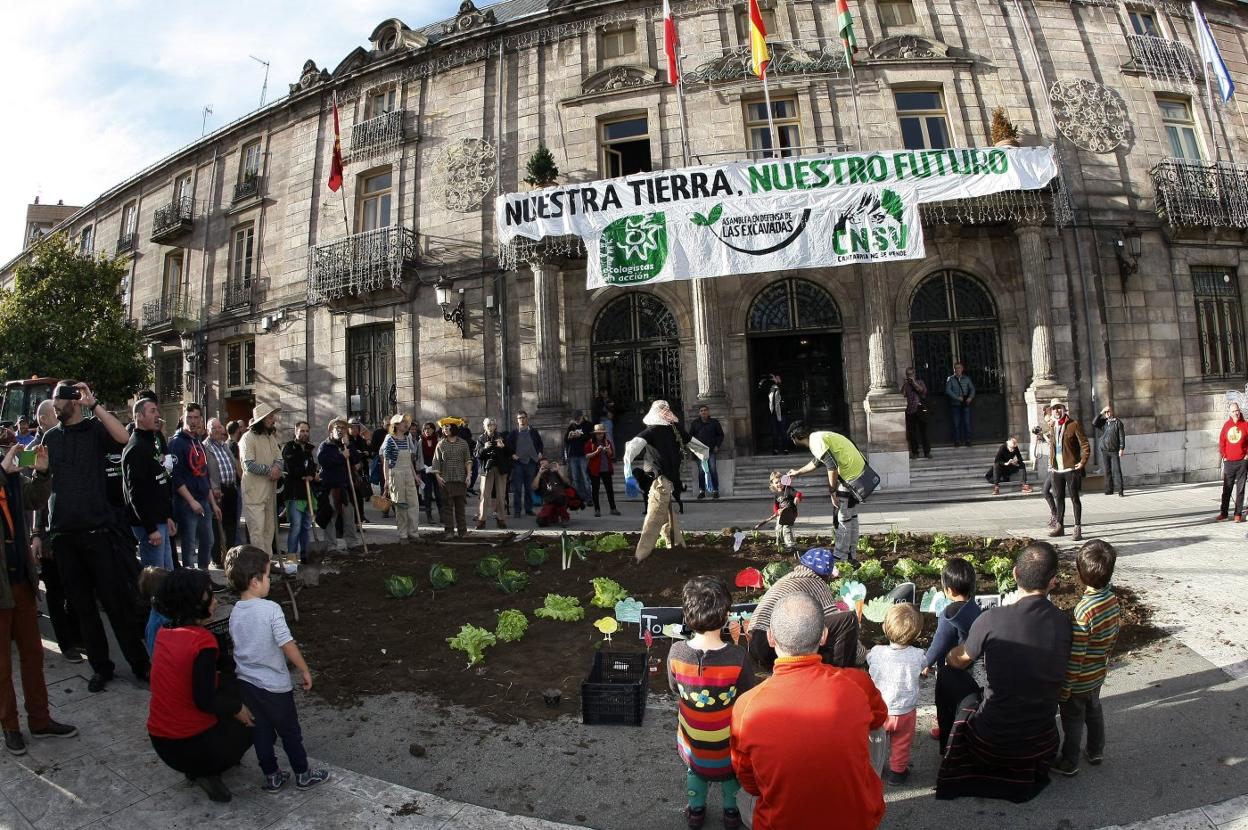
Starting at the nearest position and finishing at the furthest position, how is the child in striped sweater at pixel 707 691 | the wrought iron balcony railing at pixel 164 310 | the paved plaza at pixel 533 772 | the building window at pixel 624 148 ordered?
1. the child in striped sweater at pixel 707 691
2. the paved plaza at pixel 533 772
3. the building window at pixel 624 148
4. the wrought iron balcony railing at pixel 164 310

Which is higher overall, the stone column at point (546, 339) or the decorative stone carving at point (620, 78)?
the decorative stone carving at point (620, 78)

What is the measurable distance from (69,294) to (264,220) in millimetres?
5957

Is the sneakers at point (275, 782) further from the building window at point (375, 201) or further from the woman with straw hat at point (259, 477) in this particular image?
the building window at point (375, 201)

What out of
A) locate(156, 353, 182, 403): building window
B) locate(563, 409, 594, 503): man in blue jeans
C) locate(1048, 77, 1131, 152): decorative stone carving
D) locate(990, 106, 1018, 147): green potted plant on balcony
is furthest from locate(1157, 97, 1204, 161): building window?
locate(156, 353, 182, 403): building window

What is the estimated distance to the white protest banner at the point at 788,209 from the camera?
13211mm

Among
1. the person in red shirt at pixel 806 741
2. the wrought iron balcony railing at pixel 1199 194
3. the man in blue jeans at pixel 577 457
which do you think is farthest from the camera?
the wrought iron balcony railing at pixel 1199 194

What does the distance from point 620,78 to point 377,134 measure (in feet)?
22.4

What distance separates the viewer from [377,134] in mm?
18500

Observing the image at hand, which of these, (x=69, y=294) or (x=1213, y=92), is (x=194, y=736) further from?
(x=1213, y=92)

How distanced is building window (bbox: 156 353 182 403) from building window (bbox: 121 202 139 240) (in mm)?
5635

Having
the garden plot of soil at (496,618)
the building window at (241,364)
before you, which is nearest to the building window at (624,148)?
the garden plot of soil at (496,618)

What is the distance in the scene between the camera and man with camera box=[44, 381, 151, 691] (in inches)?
178

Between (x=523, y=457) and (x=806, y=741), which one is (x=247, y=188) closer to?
(x=523, y=457)

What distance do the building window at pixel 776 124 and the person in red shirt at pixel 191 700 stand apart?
50.4ft
